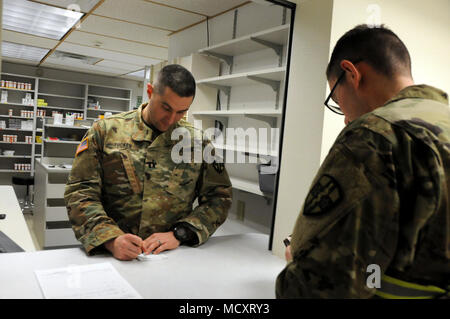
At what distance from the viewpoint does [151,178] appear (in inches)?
56.7

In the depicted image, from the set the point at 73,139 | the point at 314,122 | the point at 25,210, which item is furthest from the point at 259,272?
the point at 25,210

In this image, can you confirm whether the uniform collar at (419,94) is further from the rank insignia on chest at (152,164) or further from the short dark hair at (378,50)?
the rank insignia on chest at (152,164)

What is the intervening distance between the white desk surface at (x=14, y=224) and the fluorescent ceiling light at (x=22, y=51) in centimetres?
365

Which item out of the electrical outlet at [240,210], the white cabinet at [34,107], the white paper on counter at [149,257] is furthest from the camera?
the white cabinet at [34,107]

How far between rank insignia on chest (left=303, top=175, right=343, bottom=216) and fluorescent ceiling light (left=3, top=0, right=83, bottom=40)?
11.4ft

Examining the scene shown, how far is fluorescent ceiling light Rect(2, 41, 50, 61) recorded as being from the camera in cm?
560

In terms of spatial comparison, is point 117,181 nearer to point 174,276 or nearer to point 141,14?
point 174,276

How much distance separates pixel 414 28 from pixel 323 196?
4.83ft

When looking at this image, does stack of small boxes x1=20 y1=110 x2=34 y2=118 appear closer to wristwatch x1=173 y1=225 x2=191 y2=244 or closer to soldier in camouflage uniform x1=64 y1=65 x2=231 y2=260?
soldier in camouflage uniform x1=64 y1=65 x2=231 y2=260

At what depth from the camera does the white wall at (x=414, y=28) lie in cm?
142

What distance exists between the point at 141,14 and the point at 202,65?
2.39ft

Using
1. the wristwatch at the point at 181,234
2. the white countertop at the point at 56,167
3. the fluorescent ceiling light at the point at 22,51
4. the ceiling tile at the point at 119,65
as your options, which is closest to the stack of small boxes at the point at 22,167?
the fluorescent ceiling light at the point at 22,51

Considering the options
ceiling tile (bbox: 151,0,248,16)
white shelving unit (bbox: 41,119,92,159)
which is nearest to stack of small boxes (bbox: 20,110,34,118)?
white shelving unit (bbox: 41,119,92,159)

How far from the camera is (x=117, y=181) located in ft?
4.61
